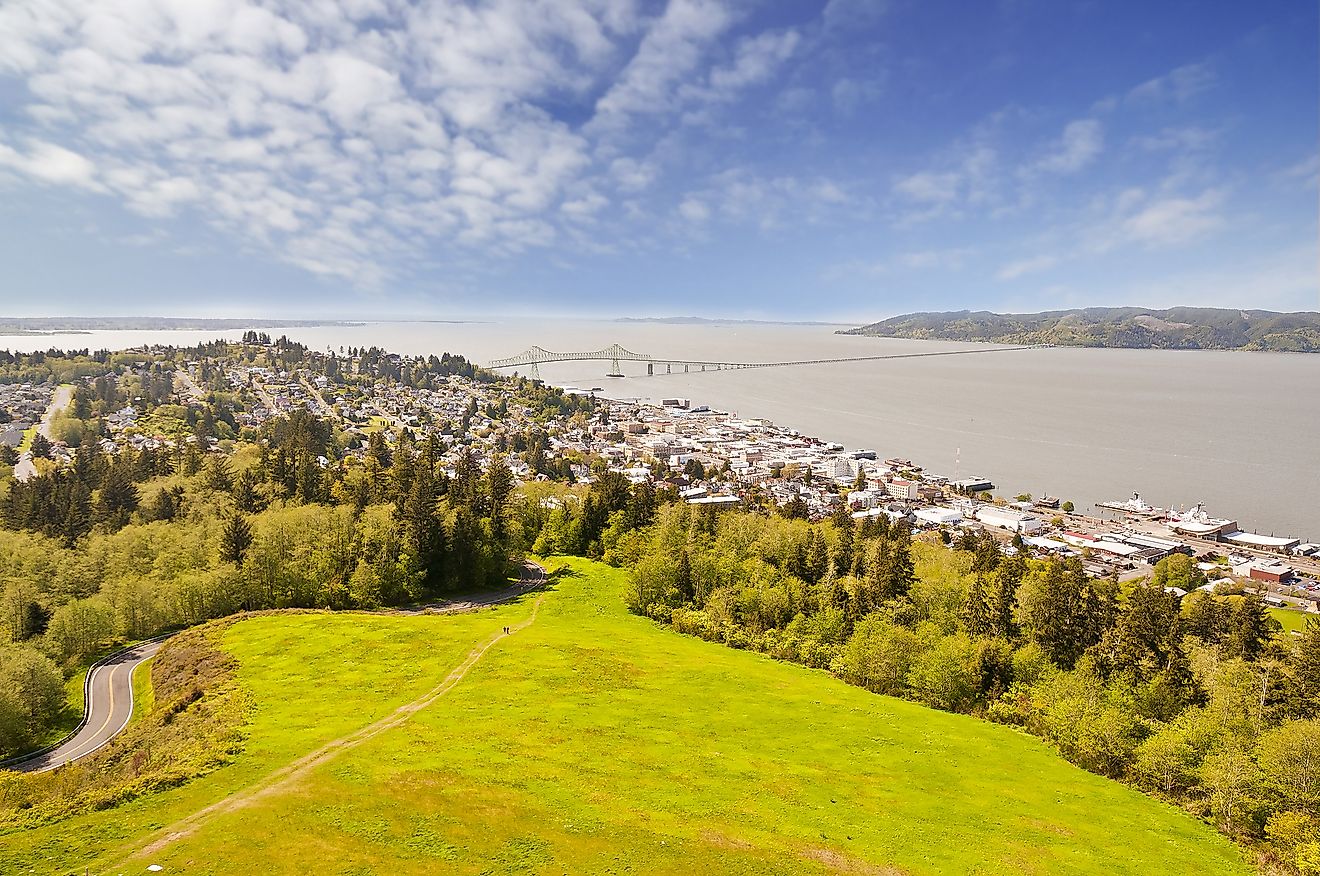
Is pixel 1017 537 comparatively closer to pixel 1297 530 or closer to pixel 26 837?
pixel 1297 530

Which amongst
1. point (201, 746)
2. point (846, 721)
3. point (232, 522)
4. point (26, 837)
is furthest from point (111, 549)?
point (846, 721)

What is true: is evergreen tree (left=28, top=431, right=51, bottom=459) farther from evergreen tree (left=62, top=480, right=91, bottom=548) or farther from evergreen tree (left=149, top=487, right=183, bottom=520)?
evergreen tree (left=149, top=487, right=183, bottom=520)

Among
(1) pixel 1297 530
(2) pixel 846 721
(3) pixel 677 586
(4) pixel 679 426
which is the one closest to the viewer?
(2) pixel 846 721

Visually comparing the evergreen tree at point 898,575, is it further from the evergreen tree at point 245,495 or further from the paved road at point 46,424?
the paved road at point 46,424

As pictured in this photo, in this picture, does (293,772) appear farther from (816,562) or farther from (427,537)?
(816,562)

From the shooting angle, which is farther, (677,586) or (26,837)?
(677,586)

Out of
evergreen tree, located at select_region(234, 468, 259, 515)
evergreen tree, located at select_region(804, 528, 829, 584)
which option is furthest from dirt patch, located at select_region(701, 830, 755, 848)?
evergreen tree, located at select_region(234, 468, 259, 515)
